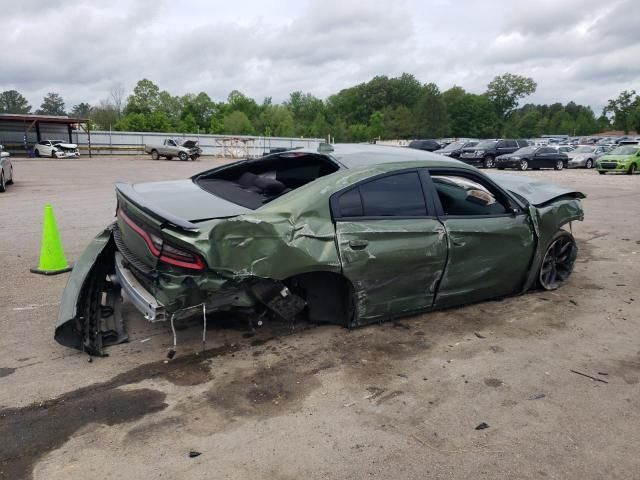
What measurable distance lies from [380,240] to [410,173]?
736 mm

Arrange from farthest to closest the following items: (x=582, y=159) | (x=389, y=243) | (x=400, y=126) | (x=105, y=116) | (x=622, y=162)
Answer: (x=400, y=126)
(x=105, y=116)
(x=582, y=159)
(x=622, y=162)
(x=389, y=243)

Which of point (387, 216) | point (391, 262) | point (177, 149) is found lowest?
point (391, 262)

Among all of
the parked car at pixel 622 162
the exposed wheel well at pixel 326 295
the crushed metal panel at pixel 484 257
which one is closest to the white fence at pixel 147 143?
the parked car at pixel 622 162

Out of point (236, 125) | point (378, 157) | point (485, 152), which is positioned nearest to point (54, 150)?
point (485, 152)

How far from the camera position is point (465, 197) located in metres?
4.87

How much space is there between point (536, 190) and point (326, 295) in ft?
9.71

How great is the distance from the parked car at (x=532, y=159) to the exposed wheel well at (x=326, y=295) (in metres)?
26.4

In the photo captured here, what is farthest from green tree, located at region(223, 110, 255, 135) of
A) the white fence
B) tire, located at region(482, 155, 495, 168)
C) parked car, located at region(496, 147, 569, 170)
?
parked car, located at region(496, 147, 569, 170)

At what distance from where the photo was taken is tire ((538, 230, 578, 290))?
5.34 meters

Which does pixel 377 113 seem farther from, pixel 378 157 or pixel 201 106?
pixel 378 157

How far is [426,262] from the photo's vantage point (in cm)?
418

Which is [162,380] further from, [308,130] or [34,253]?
[308,130]

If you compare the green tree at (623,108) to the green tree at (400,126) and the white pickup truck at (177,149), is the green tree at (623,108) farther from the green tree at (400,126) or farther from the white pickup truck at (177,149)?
the white pickup truck at (177,149)

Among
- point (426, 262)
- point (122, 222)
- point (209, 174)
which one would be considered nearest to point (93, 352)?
point (122, 222)
